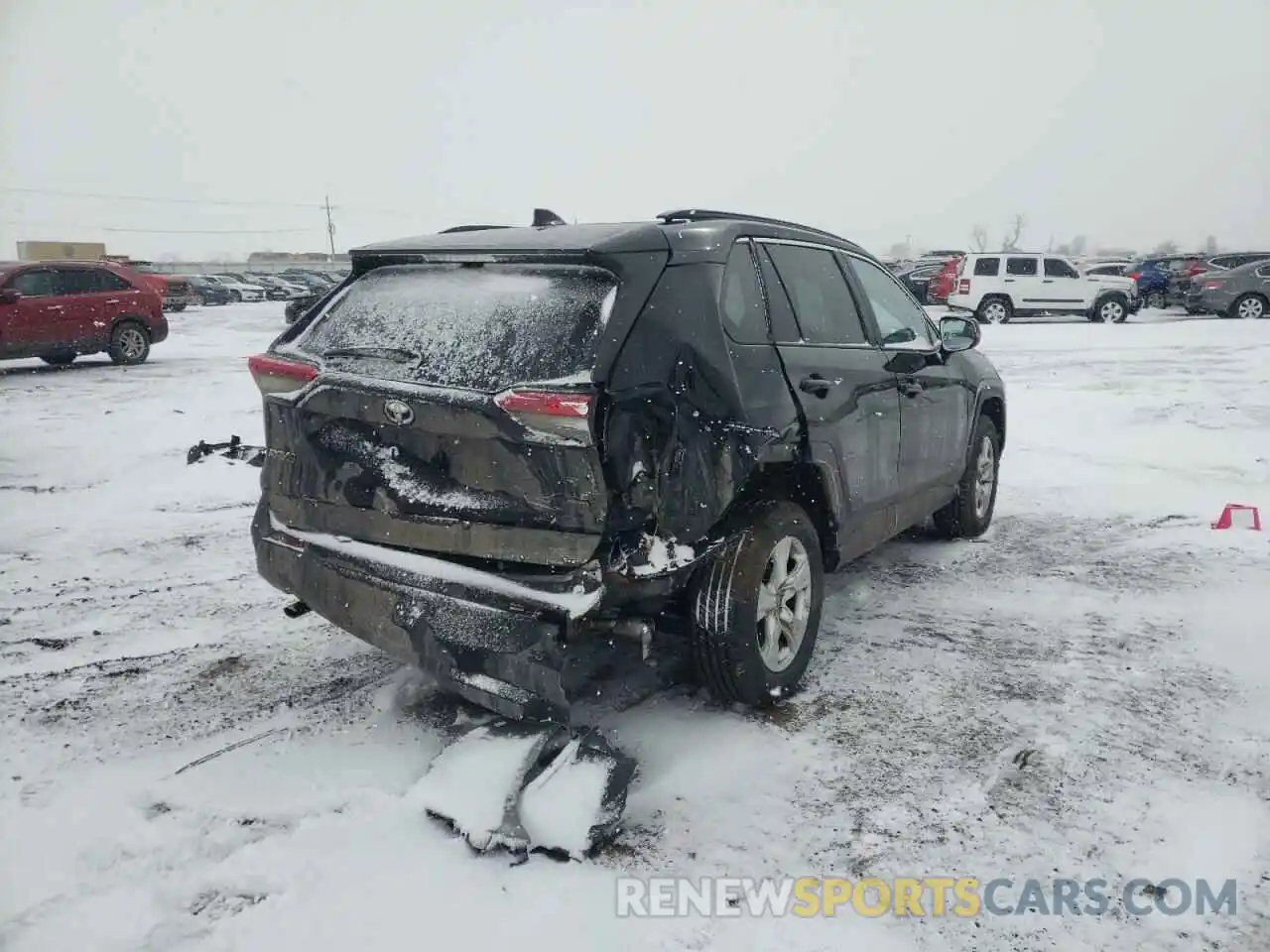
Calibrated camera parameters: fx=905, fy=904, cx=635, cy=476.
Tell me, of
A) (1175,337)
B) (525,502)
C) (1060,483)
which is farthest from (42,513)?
(1175,337)

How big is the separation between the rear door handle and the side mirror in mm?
1560

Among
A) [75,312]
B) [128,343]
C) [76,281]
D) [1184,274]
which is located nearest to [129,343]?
[128,343]

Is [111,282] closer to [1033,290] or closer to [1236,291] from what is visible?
[1033,290]

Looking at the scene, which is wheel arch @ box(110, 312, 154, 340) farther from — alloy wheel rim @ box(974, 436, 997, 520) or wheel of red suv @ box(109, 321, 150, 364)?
alloy wheel rim @ box(974, 436, 997, 520)

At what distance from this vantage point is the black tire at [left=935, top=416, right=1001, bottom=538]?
5.56m


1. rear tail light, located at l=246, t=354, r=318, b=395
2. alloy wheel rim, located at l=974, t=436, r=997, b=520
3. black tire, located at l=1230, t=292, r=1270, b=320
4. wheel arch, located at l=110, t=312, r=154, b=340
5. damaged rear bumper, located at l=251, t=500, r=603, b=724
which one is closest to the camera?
damaged rear bumper, located at l=251, t=500, r=603, b=724

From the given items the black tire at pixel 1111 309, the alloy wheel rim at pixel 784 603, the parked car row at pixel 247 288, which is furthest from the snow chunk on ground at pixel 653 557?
the parked car row at pixel 247 288

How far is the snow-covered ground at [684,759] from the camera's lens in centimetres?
235

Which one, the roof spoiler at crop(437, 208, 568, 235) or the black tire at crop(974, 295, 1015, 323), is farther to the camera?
the black tire at crop(974, 295, 1015, 323)

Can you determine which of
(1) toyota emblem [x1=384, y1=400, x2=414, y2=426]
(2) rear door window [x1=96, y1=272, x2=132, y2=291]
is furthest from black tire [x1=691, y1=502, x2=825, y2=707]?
(2) rear door window [x1=96, y1=272, x2=132, y2=291]

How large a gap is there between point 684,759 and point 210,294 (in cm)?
4259

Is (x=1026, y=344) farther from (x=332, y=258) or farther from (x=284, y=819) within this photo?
(x=332, y=258)

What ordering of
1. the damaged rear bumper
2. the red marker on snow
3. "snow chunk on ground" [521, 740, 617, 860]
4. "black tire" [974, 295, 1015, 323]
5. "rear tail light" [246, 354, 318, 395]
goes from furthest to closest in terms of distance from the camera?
"black tire" [974, 295, 1015, 323] < the red marker on snow < "rear tail light" [246, 354, 318, 395] < the damaged rear bumper < "snow chunk on ground" [521, 740, 617, 860]

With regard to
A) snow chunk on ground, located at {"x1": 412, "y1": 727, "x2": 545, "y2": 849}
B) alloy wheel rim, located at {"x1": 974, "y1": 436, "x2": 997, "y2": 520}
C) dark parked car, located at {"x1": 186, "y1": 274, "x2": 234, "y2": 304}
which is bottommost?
snow chunk on ground, located at {"x1": 412, "y1": 727, "x2": 545, "y2": 849}
